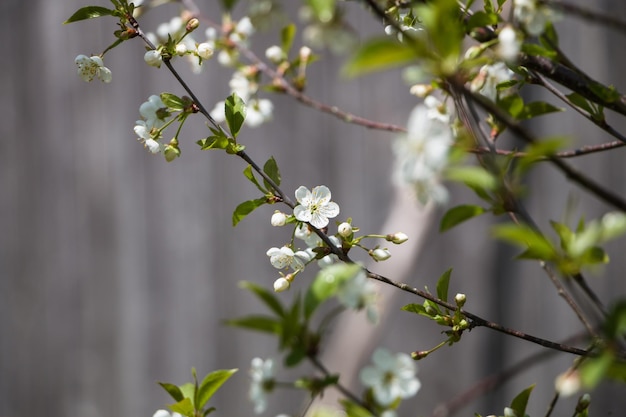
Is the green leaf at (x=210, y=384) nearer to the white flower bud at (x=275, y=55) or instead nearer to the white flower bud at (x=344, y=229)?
the white flower bud at (x=344, y=229)

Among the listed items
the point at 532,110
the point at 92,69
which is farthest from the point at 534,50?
the point at 92,69

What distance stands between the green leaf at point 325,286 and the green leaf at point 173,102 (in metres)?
0.27

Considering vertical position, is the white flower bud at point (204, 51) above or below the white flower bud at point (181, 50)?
above

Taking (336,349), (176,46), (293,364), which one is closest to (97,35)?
(336,349)

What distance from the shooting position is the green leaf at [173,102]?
580 mm

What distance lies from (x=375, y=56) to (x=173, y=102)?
11.7 inches

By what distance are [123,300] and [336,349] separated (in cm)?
79

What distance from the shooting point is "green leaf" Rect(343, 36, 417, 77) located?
32 centimetres

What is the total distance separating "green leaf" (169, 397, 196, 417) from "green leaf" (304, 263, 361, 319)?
176 millimetres

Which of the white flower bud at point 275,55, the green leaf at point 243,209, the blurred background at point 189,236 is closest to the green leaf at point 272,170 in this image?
the green leaf at point 243,209

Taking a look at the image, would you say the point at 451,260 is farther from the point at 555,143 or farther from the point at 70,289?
the point at 555,143

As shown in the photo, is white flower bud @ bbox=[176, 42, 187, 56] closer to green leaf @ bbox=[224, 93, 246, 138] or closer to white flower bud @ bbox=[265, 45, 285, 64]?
green leaf @ bbox=[224, 93, 246, 138]

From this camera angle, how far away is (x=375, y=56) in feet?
1.08

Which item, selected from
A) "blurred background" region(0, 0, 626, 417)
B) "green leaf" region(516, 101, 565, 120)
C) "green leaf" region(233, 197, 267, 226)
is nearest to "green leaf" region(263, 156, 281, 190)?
"green leaf" region(233, 197, 267, 226)
